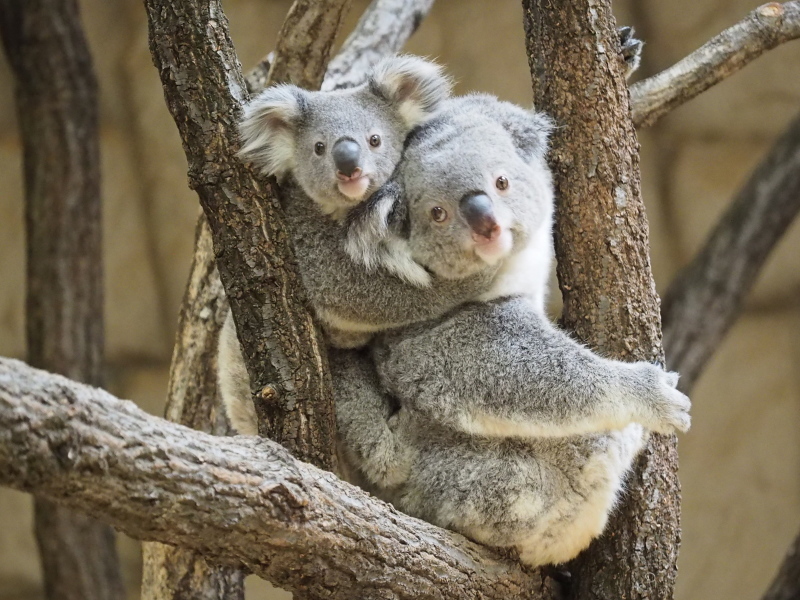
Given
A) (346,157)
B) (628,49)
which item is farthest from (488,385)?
(628,49)

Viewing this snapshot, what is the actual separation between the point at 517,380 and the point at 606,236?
589mm

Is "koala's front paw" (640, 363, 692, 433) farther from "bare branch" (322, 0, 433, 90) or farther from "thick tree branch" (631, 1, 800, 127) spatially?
"bare branch" (322, 0, 433, 90)

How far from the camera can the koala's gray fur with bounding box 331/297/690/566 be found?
8.85 feet

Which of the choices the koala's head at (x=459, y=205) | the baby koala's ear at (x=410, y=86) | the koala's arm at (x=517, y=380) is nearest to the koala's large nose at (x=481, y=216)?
the koala's head at (x=459, y=205)

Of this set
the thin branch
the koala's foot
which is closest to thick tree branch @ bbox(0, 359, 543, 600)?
the koala's foot

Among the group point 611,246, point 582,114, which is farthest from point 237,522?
point 582,114

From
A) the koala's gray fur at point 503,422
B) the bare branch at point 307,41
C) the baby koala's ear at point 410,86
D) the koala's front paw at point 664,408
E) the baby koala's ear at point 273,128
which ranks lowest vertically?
the koala's gray fur at point 503,422

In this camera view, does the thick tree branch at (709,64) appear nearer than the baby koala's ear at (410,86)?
No

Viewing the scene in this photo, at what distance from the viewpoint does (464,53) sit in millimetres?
7094

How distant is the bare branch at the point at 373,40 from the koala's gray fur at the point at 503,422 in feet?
Answer: 5.70

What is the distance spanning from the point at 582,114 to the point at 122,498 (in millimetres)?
1894

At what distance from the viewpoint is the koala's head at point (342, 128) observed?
2.75 m

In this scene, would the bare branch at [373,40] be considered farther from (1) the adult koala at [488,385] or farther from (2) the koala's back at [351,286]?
(2) the koala's back at [351,286]

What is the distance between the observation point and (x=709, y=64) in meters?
3.39
